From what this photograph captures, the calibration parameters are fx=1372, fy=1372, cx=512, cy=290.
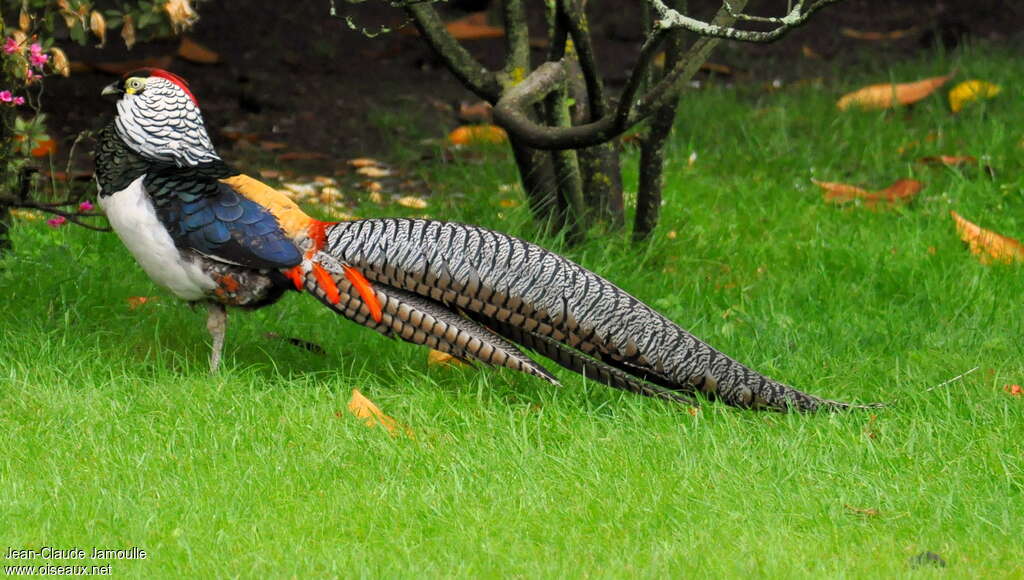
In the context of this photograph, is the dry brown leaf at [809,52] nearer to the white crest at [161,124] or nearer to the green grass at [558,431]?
the green grass at [558,431]

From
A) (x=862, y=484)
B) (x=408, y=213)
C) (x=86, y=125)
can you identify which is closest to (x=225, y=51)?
(x=86, y=125)

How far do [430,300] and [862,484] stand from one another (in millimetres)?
1471

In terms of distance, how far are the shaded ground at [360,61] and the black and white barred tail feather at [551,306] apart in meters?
3.23

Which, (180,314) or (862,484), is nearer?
(862,484)

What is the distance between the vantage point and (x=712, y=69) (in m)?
8.80

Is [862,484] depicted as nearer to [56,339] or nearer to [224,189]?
[224,189]

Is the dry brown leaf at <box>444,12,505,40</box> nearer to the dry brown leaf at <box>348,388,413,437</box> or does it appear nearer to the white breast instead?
the white breast

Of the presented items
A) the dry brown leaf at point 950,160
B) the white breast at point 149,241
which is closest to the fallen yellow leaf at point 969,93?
the dry brown leaf at point 950,160

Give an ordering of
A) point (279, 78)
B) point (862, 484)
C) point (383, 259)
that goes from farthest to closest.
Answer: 1. point (279, 78)
2. point (383, 259)
3. point (862, 484)

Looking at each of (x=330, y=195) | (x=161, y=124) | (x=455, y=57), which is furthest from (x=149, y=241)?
(x=330, y=195)

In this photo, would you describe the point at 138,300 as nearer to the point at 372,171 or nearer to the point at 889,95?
the point at 372,171

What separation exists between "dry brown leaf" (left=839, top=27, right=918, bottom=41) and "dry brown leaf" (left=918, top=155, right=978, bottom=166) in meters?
2.63

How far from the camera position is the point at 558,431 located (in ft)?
13.8

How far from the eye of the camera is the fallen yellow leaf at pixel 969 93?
25.1 feet
